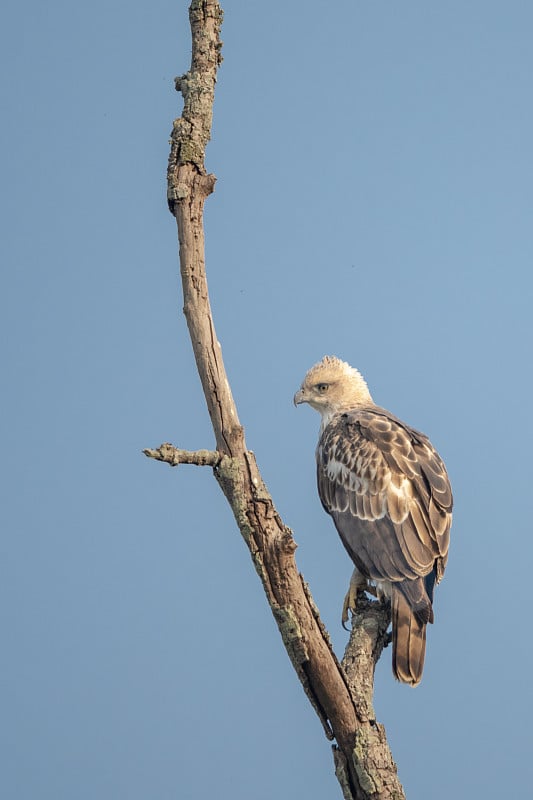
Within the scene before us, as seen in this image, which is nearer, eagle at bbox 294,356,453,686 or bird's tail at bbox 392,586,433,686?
bird's tail at bbox 392,586,433,686

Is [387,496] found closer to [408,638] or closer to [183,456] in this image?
[408,638]

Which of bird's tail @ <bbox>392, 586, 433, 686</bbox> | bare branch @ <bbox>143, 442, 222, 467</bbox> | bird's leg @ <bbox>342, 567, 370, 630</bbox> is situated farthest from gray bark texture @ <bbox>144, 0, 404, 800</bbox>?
bird's leg @ <bbox>342, 567, 370, 630</bbox>

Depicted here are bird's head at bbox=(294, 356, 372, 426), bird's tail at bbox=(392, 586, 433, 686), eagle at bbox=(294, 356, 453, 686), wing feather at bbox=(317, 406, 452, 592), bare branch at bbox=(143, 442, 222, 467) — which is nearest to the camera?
bare branch at bbox=(143, 442, 222, 467)

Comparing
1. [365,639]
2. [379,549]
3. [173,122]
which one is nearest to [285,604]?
[365,639]

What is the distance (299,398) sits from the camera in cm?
777

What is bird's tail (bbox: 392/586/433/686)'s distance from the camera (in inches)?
222

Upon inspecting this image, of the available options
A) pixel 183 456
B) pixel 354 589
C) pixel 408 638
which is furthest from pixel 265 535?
pixel 354 589

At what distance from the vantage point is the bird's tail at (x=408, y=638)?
18.5ft

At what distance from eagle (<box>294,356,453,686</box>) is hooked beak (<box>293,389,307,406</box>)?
1.58 ft

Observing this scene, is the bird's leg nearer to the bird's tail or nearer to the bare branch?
the bird's tail

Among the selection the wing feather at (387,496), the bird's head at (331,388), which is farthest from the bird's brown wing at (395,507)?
the bird's head at (331,388)

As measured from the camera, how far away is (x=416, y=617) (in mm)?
5805

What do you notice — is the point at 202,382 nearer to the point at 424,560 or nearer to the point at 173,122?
the point at 173,122

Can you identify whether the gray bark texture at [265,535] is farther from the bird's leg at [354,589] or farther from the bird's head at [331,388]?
the bird's head at [331,388]
